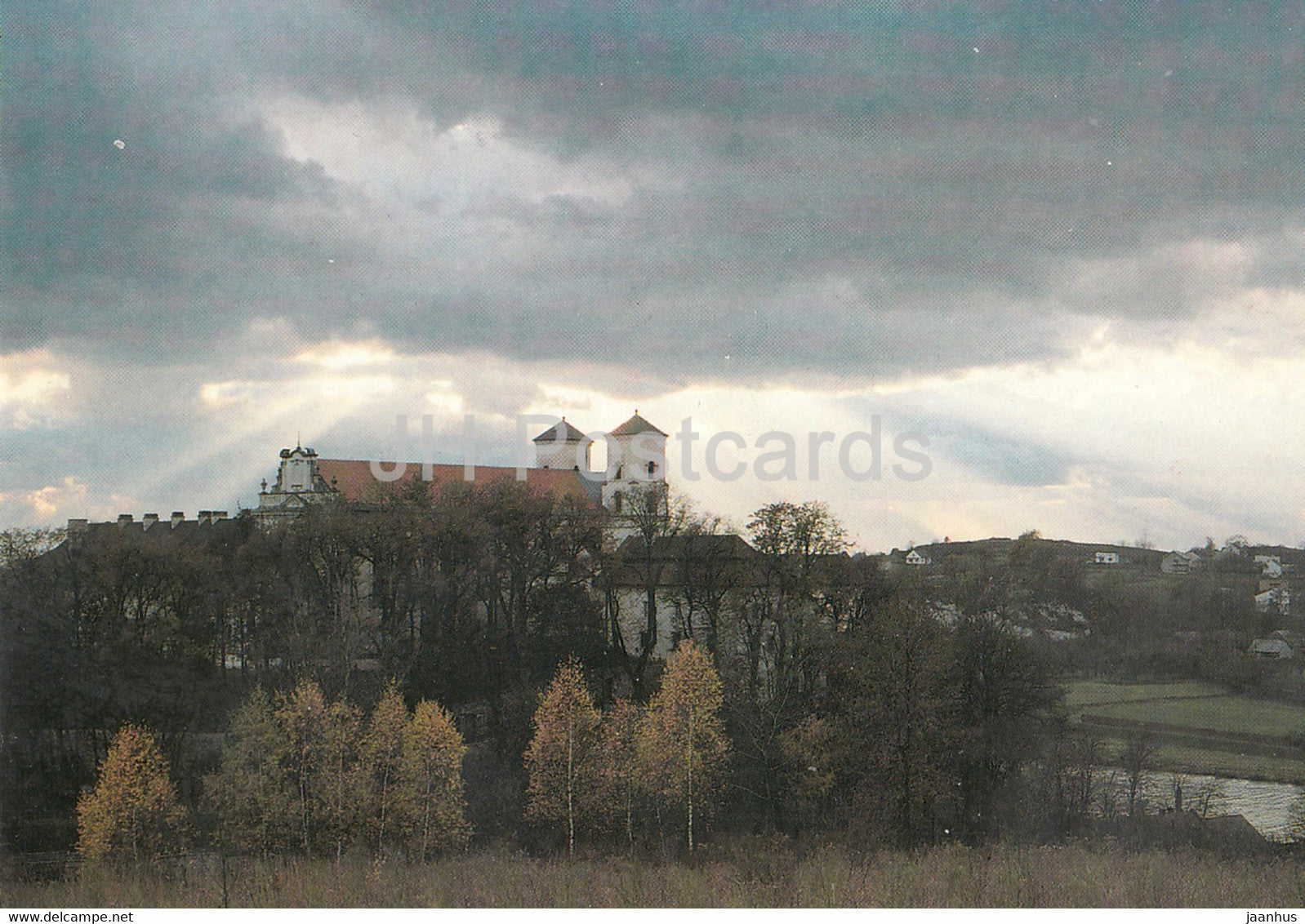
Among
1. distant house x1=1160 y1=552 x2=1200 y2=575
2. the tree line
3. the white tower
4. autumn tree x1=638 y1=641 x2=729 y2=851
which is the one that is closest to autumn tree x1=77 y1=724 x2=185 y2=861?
the tree line

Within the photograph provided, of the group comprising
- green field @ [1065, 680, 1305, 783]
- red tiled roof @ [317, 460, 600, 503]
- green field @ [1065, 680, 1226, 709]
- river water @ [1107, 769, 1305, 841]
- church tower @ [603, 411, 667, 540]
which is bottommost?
river water @ [1107, 769, 1305, 841]

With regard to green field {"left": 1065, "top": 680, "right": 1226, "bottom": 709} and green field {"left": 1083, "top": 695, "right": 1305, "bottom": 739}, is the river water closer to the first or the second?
green field {"left": 1083, "top": 695, "right": 1305, "bottom": 739}

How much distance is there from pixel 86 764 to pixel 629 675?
8015mm

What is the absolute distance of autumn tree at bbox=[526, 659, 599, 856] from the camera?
1250cm

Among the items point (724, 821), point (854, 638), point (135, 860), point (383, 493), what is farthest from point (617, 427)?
point (135, 860)

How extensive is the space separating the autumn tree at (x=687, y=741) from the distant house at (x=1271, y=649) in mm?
9061

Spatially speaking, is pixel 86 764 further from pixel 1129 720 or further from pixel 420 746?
pixel 1129 720

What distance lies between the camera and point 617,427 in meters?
35.8

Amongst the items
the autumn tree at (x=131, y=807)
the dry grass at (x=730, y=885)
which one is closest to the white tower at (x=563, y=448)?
the autumn tree at (x=131, y=807)

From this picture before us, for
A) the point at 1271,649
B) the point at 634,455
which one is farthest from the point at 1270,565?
the point at 634,455

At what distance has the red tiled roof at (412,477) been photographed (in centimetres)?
2152

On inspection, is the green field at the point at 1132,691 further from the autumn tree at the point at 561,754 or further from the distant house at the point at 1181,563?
the autumn tree at the point at 561,754

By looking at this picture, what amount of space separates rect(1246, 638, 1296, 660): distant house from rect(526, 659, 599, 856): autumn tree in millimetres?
10849

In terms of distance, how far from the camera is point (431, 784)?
12.4 m
